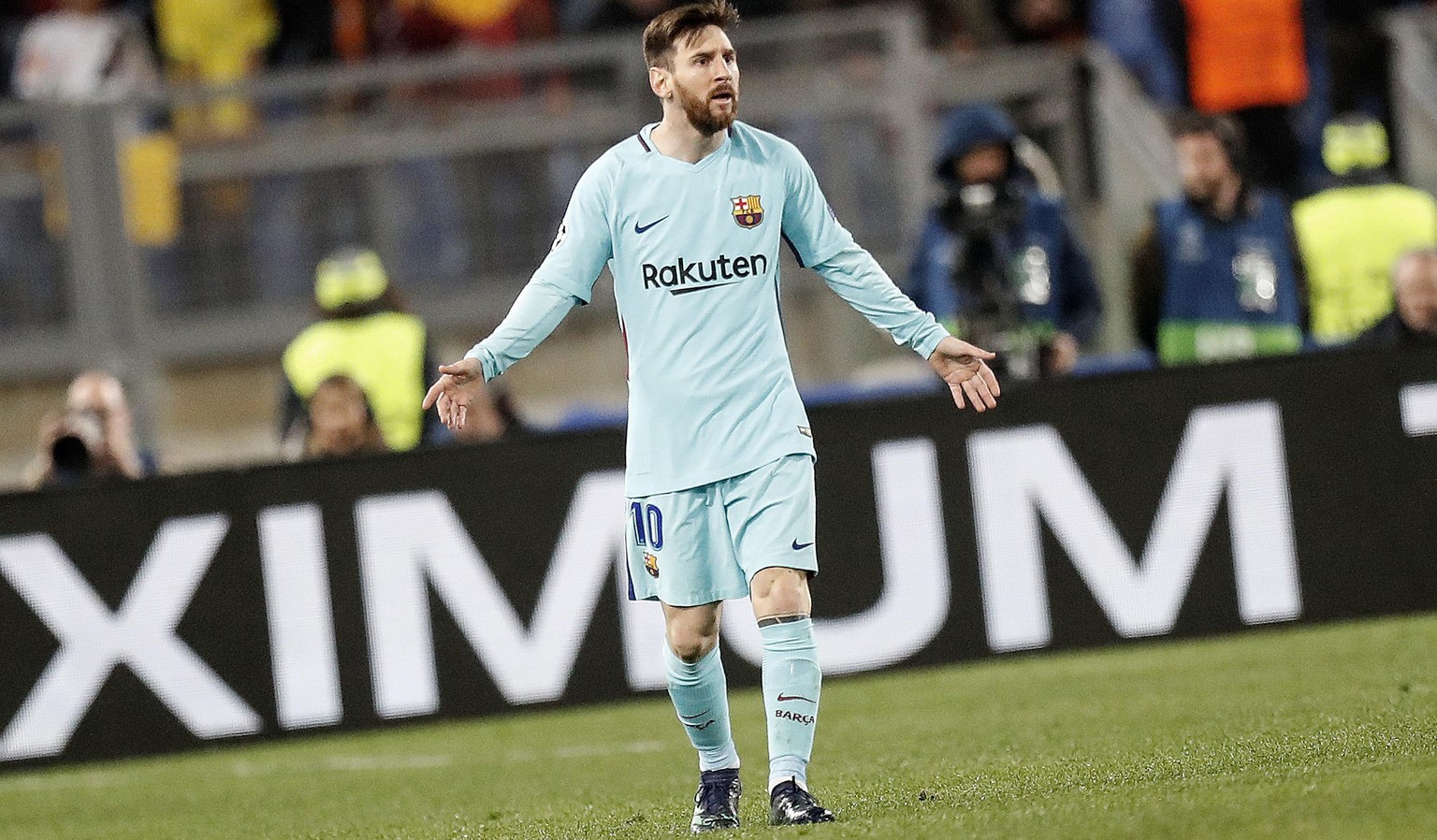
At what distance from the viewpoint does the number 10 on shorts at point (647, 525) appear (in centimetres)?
542

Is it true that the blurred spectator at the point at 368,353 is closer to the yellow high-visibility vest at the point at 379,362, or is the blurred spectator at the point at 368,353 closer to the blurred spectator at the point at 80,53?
the yellow high-visibility vest at the point at 379,362

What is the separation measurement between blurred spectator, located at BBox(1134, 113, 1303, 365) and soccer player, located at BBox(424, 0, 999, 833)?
17.0 feet

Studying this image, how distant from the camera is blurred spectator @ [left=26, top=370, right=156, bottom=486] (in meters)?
10.2

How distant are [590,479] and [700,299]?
4262mm

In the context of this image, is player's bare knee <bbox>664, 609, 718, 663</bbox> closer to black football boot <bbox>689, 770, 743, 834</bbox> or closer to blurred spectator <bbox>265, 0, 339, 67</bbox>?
black football boot <bbox>689, 770, 743, 834</bbox>

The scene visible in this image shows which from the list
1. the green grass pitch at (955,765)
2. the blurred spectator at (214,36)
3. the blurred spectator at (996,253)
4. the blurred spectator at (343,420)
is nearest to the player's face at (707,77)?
the green grass pitch at (955,765)

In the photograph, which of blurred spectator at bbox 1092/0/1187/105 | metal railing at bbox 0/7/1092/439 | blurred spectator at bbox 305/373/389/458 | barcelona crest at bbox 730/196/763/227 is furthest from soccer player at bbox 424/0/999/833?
blurred spectator at bbox 1092/0/1187/105

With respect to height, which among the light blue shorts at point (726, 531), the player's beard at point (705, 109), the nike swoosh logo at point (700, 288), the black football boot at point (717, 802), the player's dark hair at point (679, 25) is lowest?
the black football boot at point (717, 802)

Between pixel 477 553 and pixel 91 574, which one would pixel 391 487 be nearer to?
pixel 477 553

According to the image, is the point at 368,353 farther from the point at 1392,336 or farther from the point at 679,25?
the point at 679,25

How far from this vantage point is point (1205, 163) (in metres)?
10.3

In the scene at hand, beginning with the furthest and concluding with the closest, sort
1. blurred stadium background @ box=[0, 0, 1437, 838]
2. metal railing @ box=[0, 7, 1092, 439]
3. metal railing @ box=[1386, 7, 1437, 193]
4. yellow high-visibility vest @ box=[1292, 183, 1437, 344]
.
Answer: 1. metal railing @ box=[1386, 7, 1437, 193]
2. metal railing @ box=[0, 7, 1092, 439]
3. yellow high-visibility vest @ box=[1292, 183, 1437, 344]
4. blurred stadium background @ box=[0, 0, 1437, 838]

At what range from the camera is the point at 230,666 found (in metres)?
9.53

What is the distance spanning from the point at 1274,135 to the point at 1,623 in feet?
24.5
